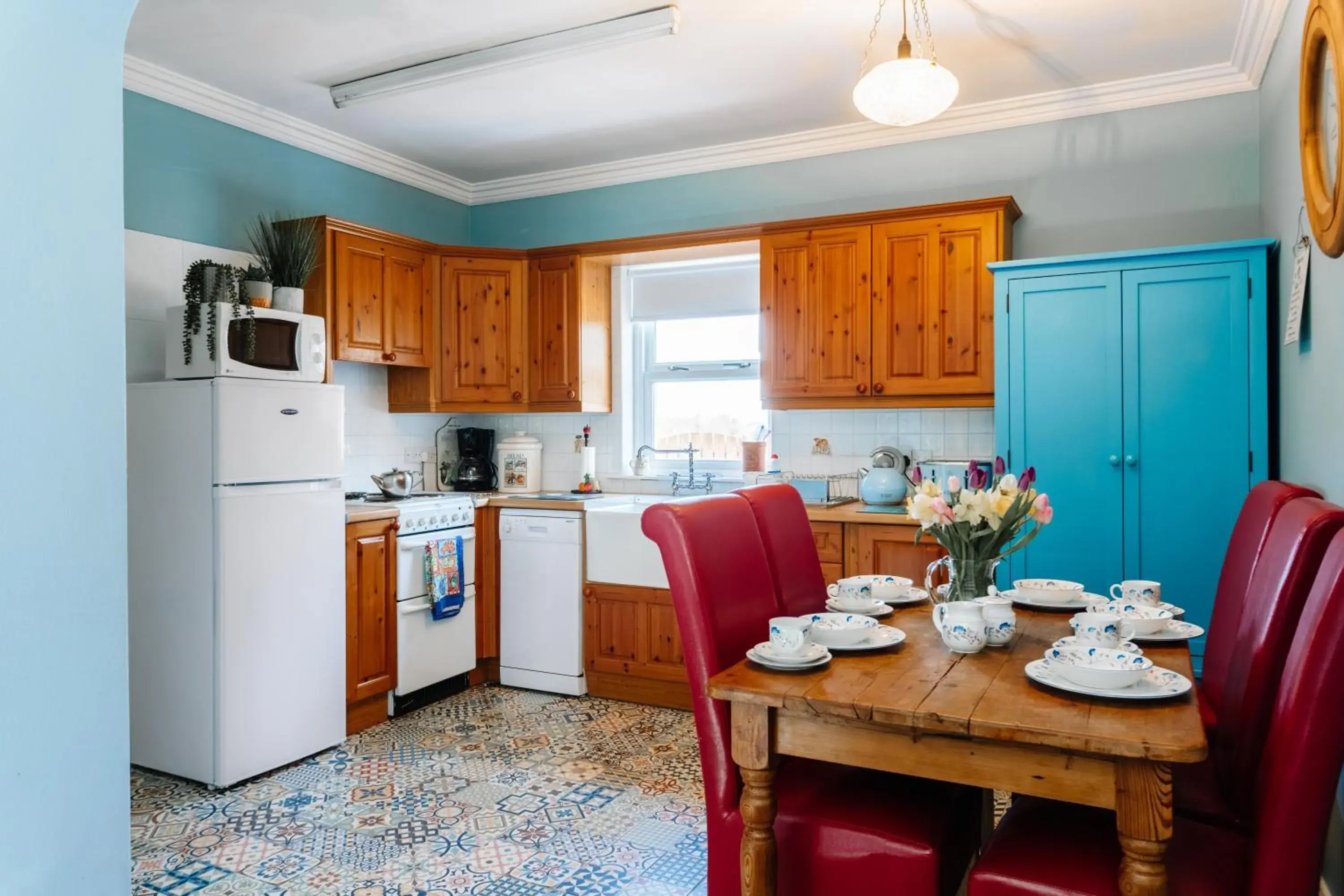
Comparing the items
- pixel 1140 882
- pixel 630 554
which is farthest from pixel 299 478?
pixel 1140 882

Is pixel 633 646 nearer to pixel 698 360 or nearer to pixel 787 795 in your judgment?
pixel 698 360

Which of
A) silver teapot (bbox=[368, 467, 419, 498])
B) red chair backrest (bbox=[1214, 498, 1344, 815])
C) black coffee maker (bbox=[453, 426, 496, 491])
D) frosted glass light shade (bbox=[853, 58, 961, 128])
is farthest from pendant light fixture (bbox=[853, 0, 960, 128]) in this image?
black coffee maker (bbox=[453, 426, 496, 491])

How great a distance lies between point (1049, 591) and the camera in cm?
242

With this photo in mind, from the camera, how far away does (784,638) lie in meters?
1.81

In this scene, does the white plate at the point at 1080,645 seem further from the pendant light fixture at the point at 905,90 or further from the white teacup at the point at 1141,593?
the pendant light fixture at the point at 905,90

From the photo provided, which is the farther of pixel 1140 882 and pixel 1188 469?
pixel 1188 469

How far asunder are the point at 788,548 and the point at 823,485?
5.62 ft

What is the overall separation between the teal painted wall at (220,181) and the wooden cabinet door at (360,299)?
42 centimetres

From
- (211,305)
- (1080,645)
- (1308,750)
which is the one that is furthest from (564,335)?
(1308,750)

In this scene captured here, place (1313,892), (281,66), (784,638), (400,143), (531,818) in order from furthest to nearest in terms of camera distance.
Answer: (400,143), (281,66), (531,818), (784,638), (1313,892)

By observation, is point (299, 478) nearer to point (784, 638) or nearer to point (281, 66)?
point (281, 66)

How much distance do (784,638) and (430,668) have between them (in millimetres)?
2858

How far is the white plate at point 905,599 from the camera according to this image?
8.20 ft

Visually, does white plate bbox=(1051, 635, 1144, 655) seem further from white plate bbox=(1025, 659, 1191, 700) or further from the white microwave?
the white microwave
